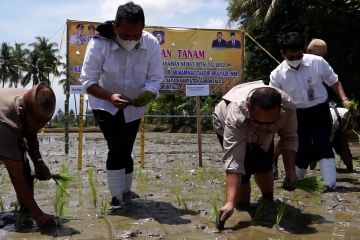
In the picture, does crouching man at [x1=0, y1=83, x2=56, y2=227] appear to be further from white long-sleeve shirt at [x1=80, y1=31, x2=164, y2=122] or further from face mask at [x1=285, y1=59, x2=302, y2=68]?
face mask at [x1=285, y1=59, x2=302, y2=68]

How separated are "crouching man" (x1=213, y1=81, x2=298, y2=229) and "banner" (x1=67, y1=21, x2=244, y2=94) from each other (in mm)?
4463

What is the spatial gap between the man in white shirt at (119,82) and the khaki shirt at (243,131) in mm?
758

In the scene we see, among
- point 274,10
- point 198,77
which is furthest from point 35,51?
point 198,77

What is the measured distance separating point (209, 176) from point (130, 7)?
3061 millimetres

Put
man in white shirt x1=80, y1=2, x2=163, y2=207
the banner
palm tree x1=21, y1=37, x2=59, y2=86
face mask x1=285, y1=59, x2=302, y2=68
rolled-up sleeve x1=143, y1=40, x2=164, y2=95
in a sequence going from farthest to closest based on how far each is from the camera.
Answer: palm tree x1=21, y1=37, x2=59, y2=86
the banner
face mask x1=285, y1=59, x2=302, y2=68
rolled-up sleeve x1=143, y1=40, x2=164, y2=95
man in white shirt x1=80, y1=2, x2=163, y2=207

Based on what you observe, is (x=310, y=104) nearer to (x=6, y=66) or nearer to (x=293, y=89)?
(x=293, y=89)

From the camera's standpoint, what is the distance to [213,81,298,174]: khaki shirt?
3555mm

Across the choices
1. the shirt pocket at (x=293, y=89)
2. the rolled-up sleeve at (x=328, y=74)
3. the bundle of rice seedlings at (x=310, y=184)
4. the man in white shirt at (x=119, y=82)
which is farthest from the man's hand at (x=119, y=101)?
the rolled-up sleeve at (x=328, y=74)

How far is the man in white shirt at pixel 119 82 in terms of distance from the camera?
416 centimetres

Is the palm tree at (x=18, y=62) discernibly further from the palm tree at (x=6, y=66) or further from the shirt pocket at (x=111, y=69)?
the shirt pocket at (x=111, y=69)

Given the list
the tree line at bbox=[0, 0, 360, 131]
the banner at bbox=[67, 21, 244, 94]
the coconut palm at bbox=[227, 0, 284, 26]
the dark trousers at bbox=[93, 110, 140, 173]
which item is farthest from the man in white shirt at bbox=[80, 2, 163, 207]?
the coconut palm at bbox=[227, 0, 284, 26]

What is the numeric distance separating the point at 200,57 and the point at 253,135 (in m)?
5.25

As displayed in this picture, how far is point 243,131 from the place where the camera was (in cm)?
362

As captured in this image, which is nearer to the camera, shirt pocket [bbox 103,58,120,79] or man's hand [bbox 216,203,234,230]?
man's hand [bbox 216,203,234,230]
